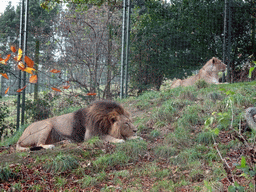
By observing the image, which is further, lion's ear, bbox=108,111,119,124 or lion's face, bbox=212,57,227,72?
lion's face, bbox=212,57,227,72

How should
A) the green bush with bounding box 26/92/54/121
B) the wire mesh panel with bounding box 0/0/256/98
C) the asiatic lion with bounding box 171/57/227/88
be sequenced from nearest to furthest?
the green bush with bounding box 26/92/54/121, the wire mesh panel with bounding box 0/0/256/98, the asiatic lion with bounding box 171/57/227/88

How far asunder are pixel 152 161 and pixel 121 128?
964 mm

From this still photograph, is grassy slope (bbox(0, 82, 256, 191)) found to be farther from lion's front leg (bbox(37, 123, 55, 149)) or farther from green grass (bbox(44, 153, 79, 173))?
lion's front leg (bbox(37, 123, 55, 149))

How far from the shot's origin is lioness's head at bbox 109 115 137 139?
5.41m

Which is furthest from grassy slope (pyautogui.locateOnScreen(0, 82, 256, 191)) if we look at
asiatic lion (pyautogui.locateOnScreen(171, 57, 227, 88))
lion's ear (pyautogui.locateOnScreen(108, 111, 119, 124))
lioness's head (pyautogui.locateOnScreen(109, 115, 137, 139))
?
asiatic lion (pyautogui.locateOnScreen(171, 57, 227, 88))

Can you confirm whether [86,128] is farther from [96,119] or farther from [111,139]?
[111,139]

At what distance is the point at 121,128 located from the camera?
5.44m

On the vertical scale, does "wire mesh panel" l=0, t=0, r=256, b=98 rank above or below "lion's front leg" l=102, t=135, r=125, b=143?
above

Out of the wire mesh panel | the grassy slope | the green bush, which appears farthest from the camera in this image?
the wire mesh panel

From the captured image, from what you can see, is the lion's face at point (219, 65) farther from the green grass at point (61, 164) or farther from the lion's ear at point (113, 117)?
the green grass at point (61, 164)

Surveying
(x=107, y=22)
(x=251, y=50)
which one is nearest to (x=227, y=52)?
(x=251, y=50)

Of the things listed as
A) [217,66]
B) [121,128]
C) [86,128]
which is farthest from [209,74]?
[86,128]

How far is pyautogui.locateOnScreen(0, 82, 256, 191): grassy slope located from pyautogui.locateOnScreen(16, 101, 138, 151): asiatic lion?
0.36m

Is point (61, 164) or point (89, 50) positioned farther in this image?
point (89, 50)
